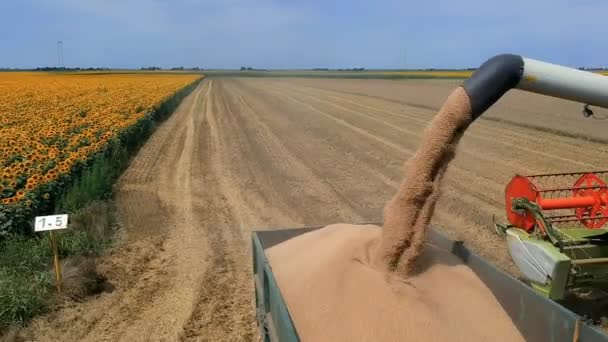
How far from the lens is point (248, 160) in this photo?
1289cm

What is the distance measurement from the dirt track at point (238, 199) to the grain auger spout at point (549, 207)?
68.2 inches

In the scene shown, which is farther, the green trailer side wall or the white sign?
the white sign

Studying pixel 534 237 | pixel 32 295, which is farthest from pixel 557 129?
pixel 32 295

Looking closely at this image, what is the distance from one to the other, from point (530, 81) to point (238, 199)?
666 cm

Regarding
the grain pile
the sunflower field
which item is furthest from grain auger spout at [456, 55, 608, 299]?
the sunflower field

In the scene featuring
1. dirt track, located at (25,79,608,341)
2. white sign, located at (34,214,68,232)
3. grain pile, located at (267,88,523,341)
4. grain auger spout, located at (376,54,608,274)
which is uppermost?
grain auger spout, located at (376,54,608,274)

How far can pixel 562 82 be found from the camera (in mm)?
3512

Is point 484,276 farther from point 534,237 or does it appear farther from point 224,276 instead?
point 224,276

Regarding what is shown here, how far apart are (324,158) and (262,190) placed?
3.47 meters

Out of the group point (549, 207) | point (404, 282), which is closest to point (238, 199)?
point (549, 207)

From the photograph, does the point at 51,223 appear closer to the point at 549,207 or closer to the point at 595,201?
the point at 549,207

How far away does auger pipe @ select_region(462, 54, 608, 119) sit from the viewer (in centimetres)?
347

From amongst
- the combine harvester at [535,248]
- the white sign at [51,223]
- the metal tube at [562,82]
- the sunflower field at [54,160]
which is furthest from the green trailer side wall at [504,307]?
the sunflower field at [54,160]

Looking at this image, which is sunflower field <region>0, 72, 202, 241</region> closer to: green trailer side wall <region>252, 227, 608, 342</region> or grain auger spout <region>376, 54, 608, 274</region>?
green trailer side wall <region>252, 227, 608, 342</region>
